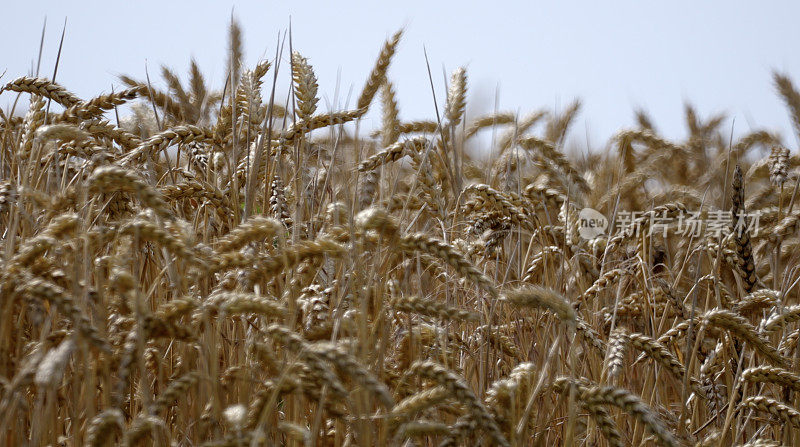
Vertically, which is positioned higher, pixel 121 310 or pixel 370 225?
pixel 370 225

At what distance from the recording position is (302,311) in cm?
156

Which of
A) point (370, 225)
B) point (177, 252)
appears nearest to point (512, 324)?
point (370, 225)

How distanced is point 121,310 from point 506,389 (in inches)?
22.0

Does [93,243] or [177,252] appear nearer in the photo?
[177,252]

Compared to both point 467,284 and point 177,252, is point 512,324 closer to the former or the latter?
point 467,284

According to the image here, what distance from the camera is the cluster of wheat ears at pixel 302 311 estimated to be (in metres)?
1.04

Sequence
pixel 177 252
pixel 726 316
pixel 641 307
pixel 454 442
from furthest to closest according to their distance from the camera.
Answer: pixel 641 307 < pixel 726 316 < pixel 454 442 < pixel 177 252

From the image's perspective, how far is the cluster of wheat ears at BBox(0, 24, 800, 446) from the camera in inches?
41.0

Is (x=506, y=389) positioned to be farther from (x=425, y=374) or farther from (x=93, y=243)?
(x=93, y=243)

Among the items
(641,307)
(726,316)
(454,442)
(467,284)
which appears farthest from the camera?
(641,307)

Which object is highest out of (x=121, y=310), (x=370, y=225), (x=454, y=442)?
(x=370, y=225)

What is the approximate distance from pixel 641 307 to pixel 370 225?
139 cm

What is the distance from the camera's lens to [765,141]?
5.12m

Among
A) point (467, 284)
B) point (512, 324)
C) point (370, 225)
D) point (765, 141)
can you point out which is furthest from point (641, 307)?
point (765, 141)
